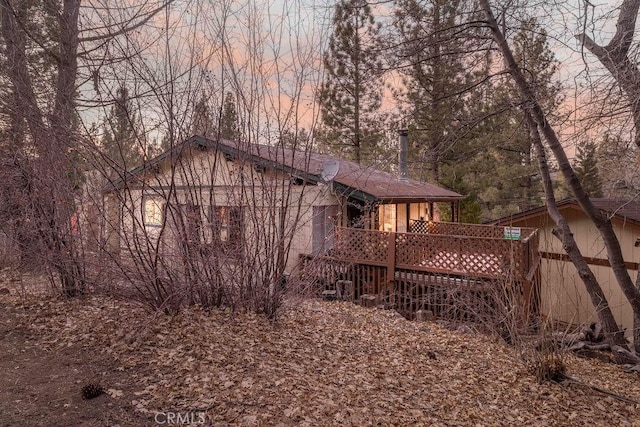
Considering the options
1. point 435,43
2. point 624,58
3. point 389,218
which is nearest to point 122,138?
point 435,43

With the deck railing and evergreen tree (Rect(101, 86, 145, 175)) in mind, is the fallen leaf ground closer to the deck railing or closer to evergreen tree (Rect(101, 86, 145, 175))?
evergreen tree (Rect(101, 86, 145, 175))

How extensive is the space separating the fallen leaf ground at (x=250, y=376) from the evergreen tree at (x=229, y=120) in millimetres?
2078

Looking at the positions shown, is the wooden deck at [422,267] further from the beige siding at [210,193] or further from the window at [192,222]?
the window at [192,222]

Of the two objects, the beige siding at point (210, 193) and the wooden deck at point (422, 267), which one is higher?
the beige siding at point (210, 193)

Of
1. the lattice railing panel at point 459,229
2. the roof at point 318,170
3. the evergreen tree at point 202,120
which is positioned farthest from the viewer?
the lattice railing panel at point 459,229

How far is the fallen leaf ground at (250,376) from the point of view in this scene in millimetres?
2824

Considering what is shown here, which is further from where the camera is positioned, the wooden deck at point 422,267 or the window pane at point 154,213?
the wooden deck at point 422,267

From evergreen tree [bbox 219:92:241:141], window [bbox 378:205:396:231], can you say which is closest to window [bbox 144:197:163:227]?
evergreen tree [bbox 219:92:241:141]

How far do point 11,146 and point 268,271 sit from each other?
3.52 m

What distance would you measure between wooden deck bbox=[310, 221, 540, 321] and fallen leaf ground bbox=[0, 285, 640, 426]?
2737 millimetres

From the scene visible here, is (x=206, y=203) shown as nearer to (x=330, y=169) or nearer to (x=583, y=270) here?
(x=330, y=169)

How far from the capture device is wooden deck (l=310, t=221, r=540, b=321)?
7.88m

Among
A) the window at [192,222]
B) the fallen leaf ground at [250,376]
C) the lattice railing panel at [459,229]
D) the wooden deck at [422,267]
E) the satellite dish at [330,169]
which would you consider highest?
the satellite dish at [330,169]

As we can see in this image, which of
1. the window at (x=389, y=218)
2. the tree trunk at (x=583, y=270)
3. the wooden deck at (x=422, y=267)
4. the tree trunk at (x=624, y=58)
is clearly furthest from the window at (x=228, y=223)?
the window at (x=389, y=218)
